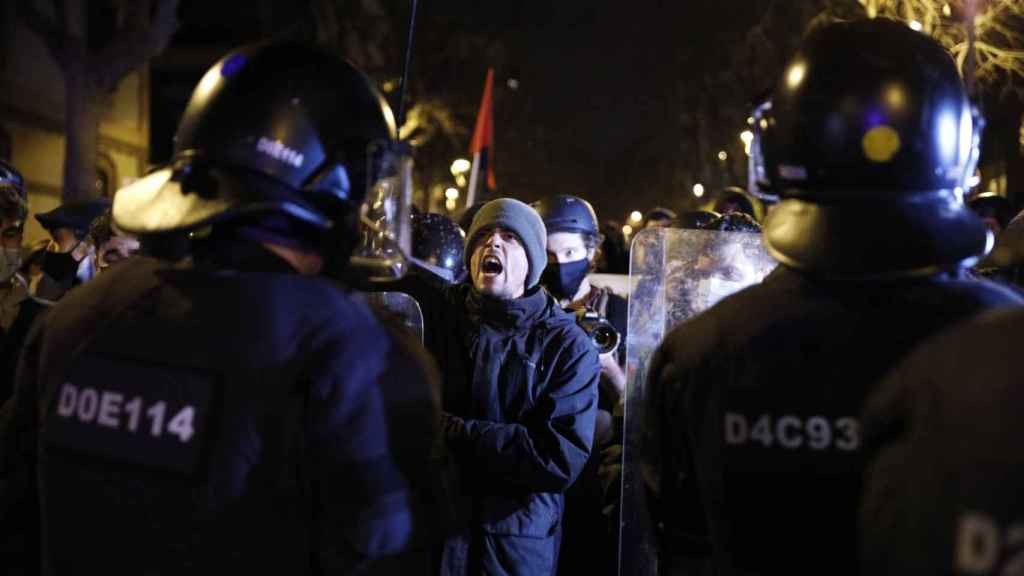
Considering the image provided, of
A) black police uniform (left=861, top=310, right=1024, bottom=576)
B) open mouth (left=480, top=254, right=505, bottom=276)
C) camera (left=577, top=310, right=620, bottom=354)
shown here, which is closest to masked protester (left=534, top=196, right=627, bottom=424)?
camera (left=577, top=310, right=620, bottom=354)

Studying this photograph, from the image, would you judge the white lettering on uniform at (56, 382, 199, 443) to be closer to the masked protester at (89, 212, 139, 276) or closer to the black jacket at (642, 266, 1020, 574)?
the black jacket at (642, 266, 1020, 574)

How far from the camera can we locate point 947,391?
3.87 feet

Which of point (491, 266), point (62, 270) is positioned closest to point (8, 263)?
point (62, 270)

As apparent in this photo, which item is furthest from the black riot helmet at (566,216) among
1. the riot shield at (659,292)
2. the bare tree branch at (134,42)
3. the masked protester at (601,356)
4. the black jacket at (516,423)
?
the bare tree branch at (134,42)

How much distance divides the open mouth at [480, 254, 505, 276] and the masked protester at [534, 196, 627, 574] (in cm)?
82

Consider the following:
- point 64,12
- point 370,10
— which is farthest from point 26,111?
point 370,10

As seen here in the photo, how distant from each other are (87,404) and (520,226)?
2410 millimetres

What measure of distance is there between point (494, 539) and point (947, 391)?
2608 mm

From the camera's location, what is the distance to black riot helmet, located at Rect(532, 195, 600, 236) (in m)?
5.42

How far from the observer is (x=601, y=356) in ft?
14.2

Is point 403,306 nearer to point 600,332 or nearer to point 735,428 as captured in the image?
point 600,332

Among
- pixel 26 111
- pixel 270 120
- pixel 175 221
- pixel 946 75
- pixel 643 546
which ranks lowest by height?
pixel 643 546

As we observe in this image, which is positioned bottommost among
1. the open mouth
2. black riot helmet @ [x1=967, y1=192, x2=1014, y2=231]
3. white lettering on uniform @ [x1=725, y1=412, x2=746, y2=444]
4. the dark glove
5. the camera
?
the dark glove

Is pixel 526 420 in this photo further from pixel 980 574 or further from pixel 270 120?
pixel 980 574
